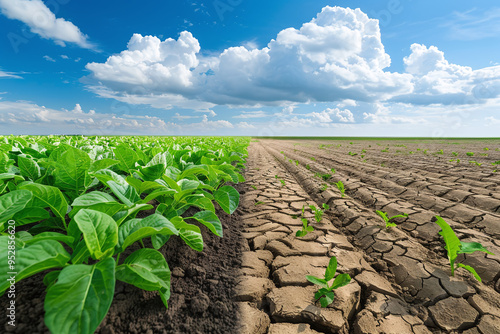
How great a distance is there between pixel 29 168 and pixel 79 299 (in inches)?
58.6

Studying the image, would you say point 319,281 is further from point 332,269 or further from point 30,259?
point 30,259

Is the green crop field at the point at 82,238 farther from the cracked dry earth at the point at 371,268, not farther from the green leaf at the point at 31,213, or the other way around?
the cracked dry earth at the point at 371,268

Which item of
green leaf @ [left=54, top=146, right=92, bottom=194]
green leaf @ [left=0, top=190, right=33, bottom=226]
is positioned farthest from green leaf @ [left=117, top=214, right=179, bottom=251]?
green leaf @ [left=54, top=146, right=92, bottom=194]

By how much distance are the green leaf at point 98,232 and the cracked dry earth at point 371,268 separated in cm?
81

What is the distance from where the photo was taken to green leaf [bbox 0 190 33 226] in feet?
3.40

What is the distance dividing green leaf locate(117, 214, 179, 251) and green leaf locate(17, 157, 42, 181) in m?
1.18

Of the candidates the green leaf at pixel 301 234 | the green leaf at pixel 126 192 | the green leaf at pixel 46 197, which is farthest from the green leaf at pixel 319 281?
the green leaf at pixel 46 197

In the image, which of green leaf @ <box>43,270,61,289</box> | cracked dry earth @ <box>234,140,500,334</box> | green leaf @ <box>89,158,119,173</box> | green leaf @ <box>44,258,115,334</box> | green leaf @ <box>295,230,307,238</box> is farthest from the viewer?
green leaf @ <box>295,230,307,238</box>

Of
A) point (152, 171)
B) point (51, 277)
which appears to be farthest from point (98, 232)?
point (152, 171)

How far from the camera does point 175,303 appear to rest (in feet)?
4.39

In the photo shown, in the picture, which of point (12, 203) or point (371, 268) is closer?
point (12, 203)

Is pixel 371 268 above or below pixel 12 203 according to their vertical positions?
below

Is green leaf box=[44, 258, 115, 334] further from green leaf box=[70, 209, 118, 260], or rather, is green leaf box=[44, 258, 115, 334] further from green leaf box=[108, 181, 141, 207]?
green leaf box=[108, 181, 141, 207]

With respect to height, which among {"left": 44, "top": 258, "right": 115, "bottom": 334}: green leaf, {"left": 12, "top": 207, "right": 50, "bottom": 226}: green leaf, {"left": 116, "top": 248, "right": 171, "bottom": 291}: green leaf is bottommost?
{"left": 116, "top": 248, "right": 171, "bottom": 291}: green leaf
